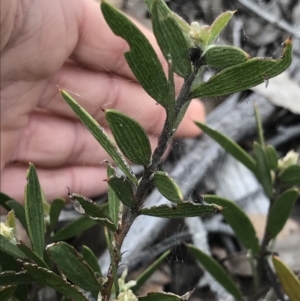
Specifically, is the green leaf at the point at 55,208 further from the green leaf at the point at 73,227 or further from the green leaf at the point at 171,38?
the green leaf at the point at 171,38

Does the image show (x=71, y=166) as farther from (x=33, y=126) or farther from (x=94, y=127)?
(x=94, y=127)

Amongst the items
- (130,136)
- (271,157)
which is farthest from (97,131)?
(271,157)

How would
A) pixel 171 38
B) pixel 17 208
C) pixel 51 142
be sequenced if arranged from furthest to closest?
1. pixel 51 142
2. pixel 17 208
3. pixel 171 38

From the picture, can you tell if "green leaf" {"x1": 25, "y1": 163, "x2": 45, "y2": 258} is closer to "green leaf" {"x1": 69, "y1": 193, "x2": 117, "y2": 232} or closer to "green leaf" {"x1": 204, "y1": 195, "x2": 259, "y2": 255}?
"green leaf" {"x1": 69, "y1": 193, "x2": 117, "y2": 232}

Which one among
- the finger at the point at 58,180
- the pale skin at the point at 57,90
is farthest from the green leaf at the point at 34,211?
the finger at the point at 58,180

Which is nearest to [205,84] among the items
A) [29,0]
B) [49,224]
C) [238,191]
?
[49,224]

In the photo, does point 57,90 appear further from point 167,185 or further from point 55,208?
point 167,185
